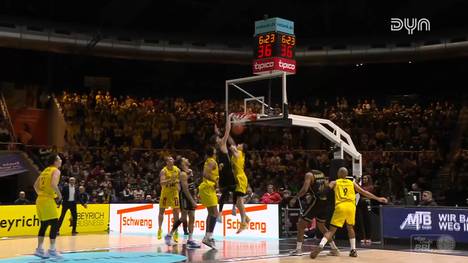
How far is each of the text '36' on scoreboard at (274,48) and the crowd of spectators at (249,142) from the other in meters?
7.79

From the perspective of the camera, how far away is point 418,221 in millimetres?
14867

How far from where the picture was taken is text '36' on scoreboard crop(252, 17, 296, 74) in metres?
15.7

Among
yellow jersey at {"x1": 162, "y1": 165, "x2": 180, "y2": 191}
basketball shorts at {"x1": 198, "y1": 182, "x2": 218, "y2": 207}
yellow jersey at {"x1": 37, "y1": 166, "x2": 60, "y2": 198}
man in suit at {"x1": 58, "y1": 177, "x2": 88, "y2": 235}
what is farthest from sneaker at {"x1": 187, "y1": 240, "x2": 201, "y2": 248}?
man in suit at {"x1": 58, "y1": 177, "x2": 88, "y2": 235}

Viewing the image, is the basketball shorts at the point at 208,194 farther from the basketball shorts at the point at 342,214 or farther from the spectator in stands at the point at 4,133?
the spectator in stands at the point at 4,133

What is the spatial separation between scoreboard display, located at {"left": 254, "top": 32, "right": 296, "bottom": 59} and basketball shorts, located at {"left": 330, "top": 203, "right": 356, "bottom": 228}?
197 inches

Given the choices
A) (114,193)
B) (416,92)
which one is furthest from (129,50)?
(416,92)

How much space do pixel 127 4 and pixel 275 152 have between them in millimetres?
9750

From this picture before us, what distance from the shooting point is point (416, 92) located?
2991 centimetres

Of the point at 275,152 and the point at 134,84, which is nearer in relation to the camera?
the point at 275,152

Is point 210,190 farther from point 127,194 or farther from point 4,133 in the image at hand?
point 4,133

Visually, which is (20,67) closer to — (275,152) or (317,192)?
(275,152)

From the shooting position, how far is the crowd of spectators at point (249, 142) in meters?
24.8

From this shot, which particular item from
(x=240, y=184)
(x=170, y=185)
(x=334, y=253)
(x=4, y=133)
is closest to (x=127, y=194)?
(x=4, y=133)

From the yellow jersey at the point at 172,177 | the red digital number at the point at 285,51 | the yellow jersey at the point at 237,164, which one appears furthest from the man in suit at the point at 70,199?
the yellow jersey at the point at 237,164
